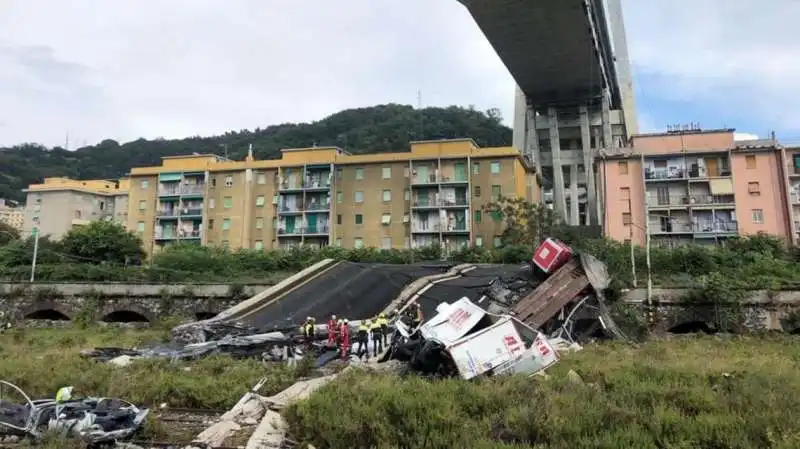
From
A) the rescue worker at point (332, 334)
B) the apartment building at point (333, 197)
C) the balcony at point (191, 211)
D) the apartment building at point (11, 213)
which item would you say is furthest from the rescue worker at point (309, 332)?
the apartment building at point (11, 213)

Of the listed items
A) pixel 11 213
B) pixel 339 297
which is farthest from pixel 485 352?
pixel 11 213

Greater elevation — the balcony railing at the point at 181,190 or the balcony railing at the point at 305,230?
the balcony railing at the point at 181,190

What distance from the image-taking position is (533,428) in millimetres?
6664

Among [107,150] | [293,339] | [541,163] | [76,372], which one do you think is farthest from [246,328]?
[107,150]

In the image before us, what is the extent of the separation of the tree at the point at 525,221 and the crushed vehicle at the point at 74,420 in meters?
33.8

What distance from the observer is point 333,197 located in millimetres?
50625

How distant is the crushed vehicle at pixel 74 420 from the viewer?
23.7 feet

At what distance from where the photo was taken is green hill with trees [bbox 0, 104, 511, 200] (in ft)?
253

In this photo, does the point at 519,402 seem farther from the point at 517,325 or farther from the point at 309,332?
the point at 309,332

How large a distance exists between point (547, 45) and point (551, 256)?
2925cm

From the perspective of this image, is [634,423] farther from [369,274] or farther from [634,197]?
[634,197]

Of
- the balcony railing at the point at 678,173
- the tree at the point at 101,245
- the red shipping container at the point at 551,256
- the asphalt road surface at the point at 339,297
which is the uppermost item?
the balcony railing at the point at 678,173

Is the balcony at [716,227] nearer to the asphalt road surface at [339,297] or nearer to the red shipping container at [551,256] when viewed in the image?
the asphalt road surface at [339,297]

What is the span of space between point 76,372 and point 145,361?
1.59 meters
